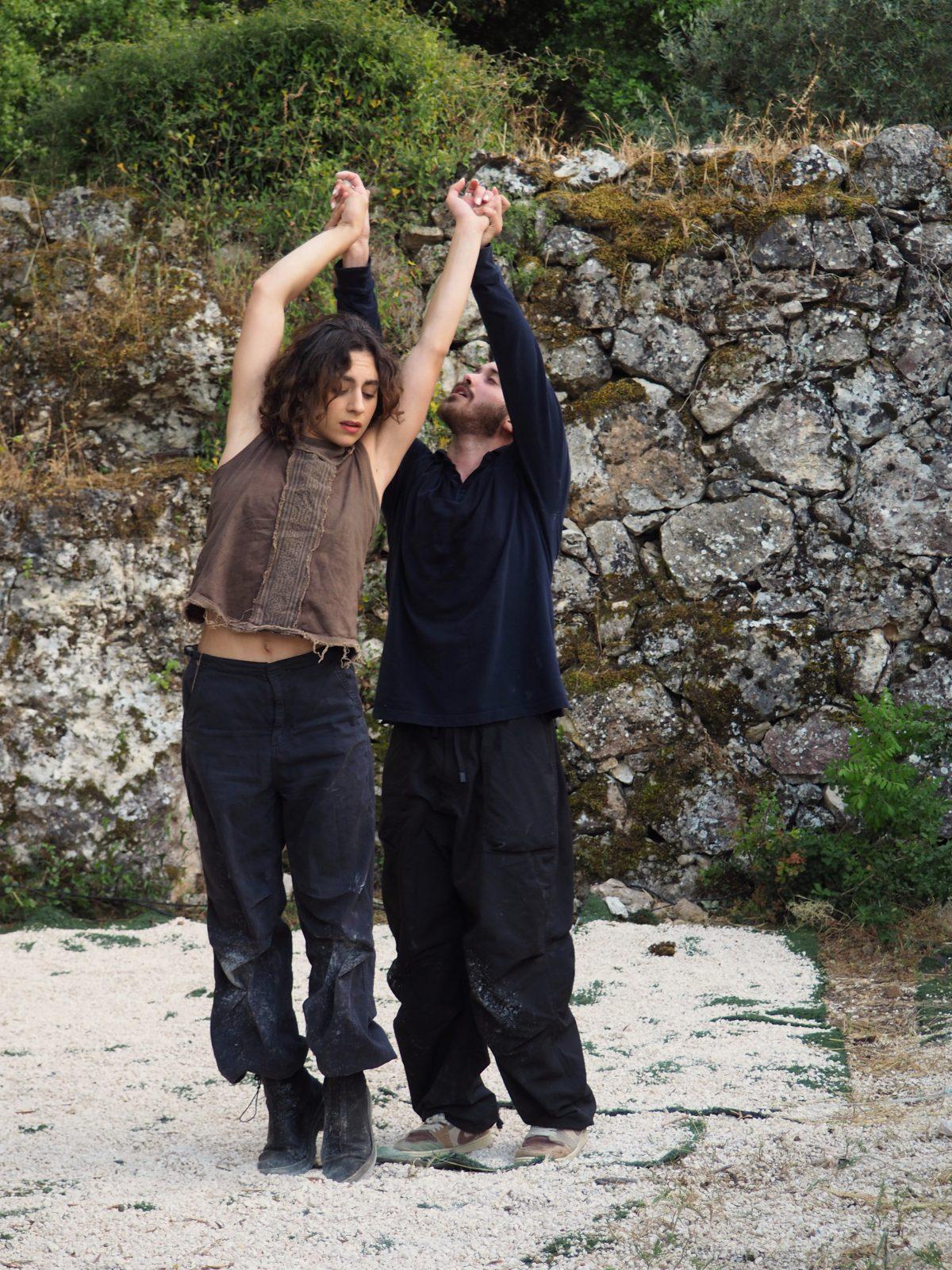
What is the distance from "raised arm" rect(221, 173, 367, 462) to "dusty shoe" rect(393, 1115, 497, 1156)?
150 centimetres

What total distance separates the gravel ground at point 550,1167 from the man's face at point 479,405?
1597 millimetres

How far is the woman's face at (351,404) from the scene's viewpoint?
8.48ft

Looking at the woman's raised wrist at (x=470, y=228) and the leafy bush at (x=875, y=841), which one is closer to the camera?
the woman's raised wrist at (x=470, y=228)

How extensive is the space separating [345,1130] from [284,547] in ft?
3.84

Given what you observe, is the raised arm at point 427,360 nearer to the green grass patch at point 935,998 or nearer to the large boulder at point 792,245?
the green grass patch at point 935,998

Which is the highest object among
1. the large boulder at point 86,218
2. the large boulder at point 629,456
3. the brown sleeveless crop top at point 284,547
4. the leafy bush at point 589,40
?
the leafy bush at point 589,40

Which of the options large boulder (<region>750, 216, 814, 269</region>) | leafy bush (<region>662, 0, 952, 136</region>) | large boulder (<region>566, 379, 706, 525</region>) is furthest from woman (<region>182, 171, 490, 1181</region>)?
leafy bush (<region>662, 0, 952, 136</region>)

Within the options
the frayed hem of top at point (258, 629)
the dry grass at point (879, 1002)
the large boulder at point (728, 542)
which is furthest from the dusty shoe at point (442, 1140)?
the large boulder at point (728, 542)

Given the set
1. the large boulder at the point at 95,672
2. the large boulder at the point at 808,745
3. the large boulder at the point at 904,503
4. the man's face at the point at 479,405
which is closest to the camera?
the man's face at the point at 479,405

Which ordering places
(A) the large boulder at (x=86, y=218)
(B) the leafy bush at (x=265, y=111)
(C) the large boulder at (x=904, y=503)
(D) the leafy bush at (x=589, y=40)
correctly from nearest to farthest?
1. (C) the large boulder at (x=904, y=503)
2. (A) the large boulder at (x=86, y=218)
3. (B) the leafy bush at (x=265, y=111)
4. (D) the leafy bush at (x=589, y=40)

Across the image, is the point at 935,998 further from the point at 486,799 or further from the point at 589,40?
the point at 589,40

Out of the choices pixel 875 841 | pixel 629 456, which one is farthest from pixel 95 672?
pixel 875 841

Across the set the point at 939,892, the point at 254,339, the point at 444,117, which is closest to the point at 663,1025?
the point at 939,892

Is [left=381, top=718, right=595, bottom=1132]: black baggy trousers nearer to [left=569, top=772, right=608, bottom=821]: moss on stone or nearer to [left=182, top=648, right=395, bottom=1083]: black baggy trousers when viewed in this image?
[left=182, top=648, right=395, bottom=1083]: black baggy trousers
